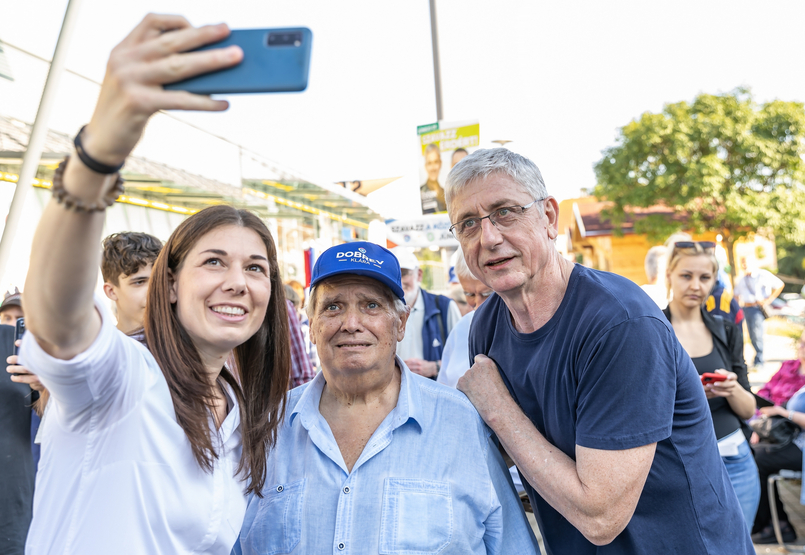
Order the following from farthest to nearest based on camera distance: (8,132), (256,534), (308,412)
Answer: (8,132)
(308,412)
(256,534)

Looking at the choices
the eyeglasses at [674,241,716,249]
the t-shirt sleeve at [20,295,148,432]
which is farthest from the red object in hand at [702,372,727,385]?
the t-shirt sleeve at [20,295,148,432]

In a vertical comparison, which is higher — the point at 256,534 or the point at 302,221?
the point at 302,221

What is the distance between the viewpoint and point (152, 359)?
159cm

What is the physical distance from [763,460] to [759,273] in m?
9.07

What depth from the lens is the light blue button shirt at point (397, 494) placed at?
1957mm

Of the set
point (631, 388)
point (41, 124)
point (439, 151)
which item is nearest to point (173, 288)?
point (631, 388)

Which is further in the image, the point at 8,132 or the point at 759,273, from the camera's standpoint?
the point at 759,273

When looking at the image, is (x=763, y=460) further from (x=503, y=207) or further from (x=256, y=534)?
(x=256, y=534)

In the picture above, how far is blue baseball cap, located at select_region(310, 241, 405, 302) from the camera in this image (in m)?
2.29

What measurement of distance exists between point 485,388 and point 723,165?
103 feet

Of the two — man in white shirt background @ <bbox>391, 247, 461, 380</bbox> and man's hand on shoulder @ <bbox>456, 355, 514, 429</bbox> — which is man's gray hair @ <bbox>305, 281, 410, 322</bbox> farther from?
man in white shirt background @ <bbox>391, 247, 461, 380</bbox>

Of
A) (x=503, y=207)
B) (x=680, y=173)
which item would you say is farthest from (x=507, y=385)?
(x=680, y=173)

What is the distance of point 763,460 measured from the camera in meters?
5.40

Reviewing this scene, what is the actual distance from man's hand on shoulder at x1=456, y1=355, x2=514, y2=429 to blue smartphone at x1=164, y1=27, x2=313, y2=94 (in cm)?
149
